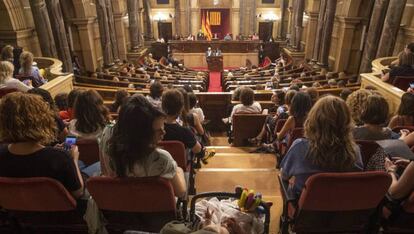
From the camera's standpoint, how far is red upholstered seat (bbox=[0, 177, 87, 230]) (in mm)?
1969

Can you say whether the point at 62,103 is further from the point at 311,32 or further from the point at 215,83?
the point at 311,32

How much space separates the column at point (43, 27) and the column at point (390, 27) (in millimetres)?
8783

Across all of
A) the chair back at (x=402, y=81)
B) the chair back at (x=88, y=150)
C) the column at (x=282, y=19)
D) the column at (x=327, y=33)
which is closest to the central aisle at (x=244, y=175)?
the chair back at (x=88, y=150)

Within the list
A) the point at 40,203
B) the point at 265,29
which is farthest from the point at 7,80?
the point at 265,29

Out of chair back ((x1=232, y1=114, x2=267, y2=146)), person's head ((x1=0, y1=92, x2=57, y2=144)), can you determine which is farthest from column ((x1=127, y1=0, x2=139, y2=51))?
person's head ((x1=0, y1=92, x2=57, y2=144))

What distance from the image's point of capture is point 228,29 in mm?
23109

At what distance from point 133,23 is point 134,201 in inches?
587

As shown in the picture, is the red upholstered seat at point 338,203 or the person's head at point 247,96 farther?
the person's head at point 247,96

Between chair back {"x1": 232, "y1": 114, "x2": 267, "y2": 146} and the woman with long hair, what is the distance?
241 cm

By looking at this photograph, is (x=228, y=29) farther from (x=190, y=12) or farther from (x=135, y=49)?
(x=135, y=49)

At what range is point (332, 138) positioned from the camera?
214cm

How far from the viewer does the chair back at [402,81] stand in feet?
16.6

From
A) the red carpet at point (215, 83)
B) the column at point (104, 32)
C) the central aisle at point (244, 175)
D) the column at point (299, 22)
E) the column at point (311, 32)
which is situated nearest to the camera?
the central aisle at point (244, 175)

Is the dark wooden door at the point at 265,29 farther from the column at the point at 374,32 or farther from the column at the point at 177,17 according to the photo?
the column at the point at 374,32
